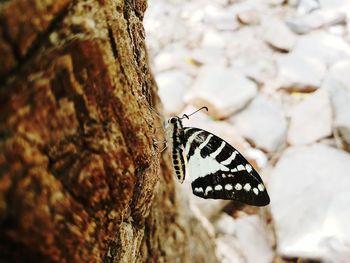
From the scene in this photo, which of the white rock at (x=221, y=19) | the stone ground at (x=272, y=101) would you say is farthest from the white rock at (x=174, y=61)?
the white rock at (x=221, y=19)

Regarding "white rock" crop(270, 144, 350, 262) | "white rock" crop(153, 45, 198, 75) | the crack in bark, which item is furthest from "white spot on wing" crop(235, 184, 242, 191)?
"white rock" crop(153, 45, 198, 75)

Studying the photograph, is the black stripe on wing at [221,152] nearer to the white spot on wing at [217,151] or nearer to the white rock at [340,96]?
the white spot on wing at [217,151]

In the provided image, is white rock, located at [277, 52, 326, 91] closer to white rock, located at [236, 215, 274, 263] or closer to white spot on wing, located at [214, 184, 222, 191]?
white rock, located at [236, 215, 274, 263]

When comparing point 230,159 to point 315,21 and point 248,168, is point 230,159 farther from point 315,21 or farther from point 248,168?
point 315,21

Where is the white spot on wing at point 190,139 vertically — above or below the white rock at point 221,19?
below

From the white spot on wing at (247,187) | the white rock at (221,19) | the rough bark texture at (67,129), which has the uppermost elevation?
the white rock at (221,19)

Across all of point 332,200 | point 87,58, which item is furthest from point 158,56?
point 87,58
